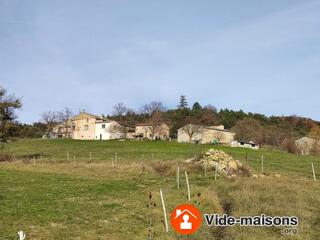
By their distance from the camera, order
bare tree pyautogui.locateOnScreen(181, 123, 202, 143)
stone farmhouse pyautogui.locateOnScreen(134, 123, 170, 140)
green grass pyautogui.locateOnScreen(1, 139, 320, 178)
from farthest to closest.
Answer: bare tree pyautogui.locateOnScreen(181, 123, 202, 143)
stone farmhouse pyautogui.locateOnScreen(134, 123, 170, 140)
green grass pyautogui.locateOnScreen(1, 139, 320, 178)

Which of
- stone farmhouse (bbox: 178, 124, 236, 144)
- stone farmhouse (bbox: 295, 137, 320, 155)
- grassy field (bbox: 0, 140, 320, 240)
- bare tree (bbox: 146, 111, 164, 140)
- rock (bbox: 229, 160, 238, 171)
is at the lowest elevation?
grassy field (bbox: 0, 140, 320, 240)

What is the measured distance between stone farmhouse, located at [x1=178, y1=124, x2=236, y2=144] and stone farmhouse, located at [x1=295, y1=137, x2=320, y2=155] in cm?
2383

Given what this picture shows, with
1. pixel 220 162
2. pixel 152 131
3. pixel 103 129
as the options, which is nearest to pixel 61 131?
pixel 103 129

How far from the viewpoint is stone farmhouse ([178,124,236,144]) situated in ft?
A: 460

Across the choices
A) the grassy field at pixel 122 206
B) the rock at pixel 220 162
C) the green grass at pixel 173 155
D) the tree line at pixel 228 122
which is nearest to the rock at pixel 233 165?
the rock at pixel 220 162

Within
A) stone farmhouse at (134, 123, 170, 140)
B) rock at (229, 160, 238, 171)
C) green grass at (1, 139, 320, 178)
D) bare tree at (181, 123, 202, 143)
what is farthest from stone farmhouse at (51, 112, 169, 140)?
rock at (229, 160, 238, 171)

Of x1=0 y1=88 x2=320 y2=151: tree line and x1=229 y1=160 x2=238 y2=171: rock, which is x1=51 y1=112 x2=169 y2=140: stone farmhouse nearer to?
x1=0 y1=88 x2=320 y2=151: tree line

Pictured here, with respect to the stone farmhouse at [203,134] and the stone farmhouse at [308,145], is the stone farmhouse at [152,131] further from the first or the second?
the stone farmhouse at [308,145]

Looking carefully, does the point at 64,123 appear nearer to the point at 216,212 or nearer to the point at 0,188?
the point at 0,188

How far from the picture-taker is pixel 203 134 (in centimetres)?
14625

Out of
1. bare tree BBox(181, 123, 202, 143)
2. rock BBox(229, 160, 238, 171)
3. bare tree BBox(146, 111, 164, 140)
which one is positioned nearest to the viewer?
rock BBox(229, 160, 238, 171)

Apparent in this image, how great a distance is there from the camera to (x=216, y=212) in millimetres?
22203

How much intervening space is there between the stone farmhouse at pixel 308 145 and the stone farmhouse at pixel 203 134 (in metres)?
23.8

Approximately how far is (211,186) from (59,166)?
2351 centimetres
